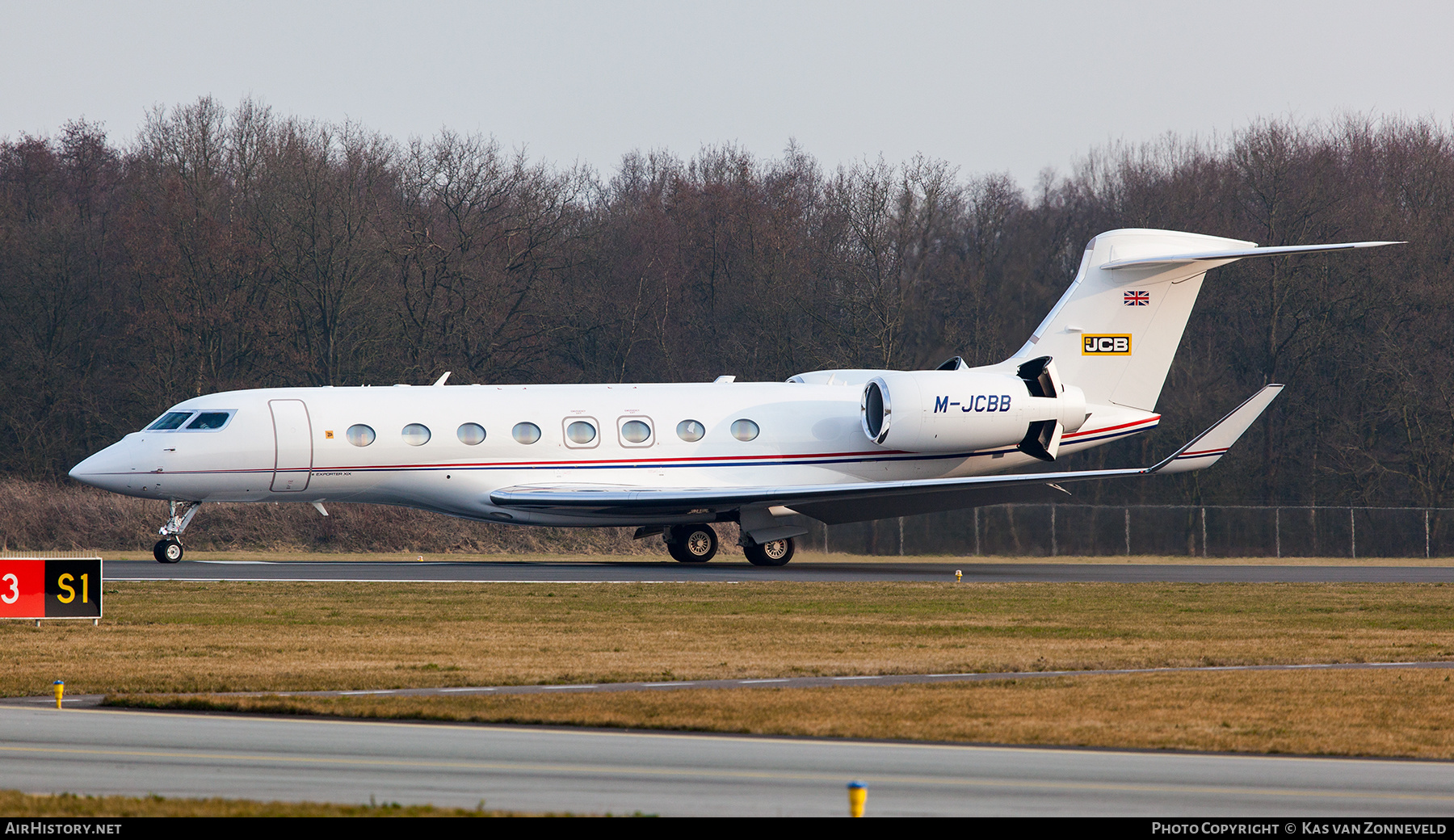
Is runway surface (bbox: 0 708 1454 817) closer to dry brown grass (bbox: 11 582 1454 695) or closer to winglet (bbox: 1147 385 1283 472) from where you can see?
dry brown grass (bbox: 11 582 1454 695)

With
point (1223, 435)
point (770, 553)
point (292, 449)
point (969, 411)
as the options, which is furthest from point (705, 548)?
point (1223, 435)

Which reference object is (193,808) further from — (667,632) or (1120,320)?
(1120,320)

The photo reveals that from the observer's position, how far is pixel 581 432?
28391mm

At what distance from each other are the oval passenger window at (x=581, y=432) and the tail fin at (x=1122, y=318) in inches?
365

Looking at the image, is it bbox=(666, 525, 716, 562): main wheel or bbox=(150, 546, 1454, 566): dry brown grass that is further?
bbox=(150, 546, 1454, 566): dry brown grass

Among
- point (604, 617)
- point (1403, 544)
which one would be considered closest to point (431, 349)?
point (1403, 544)

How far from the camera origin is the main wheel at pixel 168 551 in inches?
1055

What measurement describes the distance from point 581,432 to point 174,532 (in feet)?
24.3

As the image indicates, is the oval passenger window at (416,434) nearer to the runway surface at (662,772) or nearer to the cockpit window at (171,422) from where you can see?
the cockpit window at (171,422)

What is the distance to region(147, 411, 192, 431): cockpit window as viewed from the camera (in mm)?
27391

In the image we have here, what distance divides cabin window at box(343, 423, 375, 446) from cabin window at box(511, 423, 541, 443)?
8.24 feet

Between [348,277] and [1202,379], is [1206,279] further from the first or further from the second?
[348,277]

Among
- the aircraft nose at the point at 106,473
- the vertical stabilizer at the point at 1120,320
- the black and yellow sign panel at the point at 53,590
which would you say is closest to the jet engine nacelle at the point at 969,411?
the vertical stabilizer at the point at 1120,320

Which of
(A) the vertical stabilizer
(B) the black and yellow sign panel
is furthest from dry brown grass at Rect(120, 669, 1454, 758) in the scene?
(A) the vertical stabilizer
